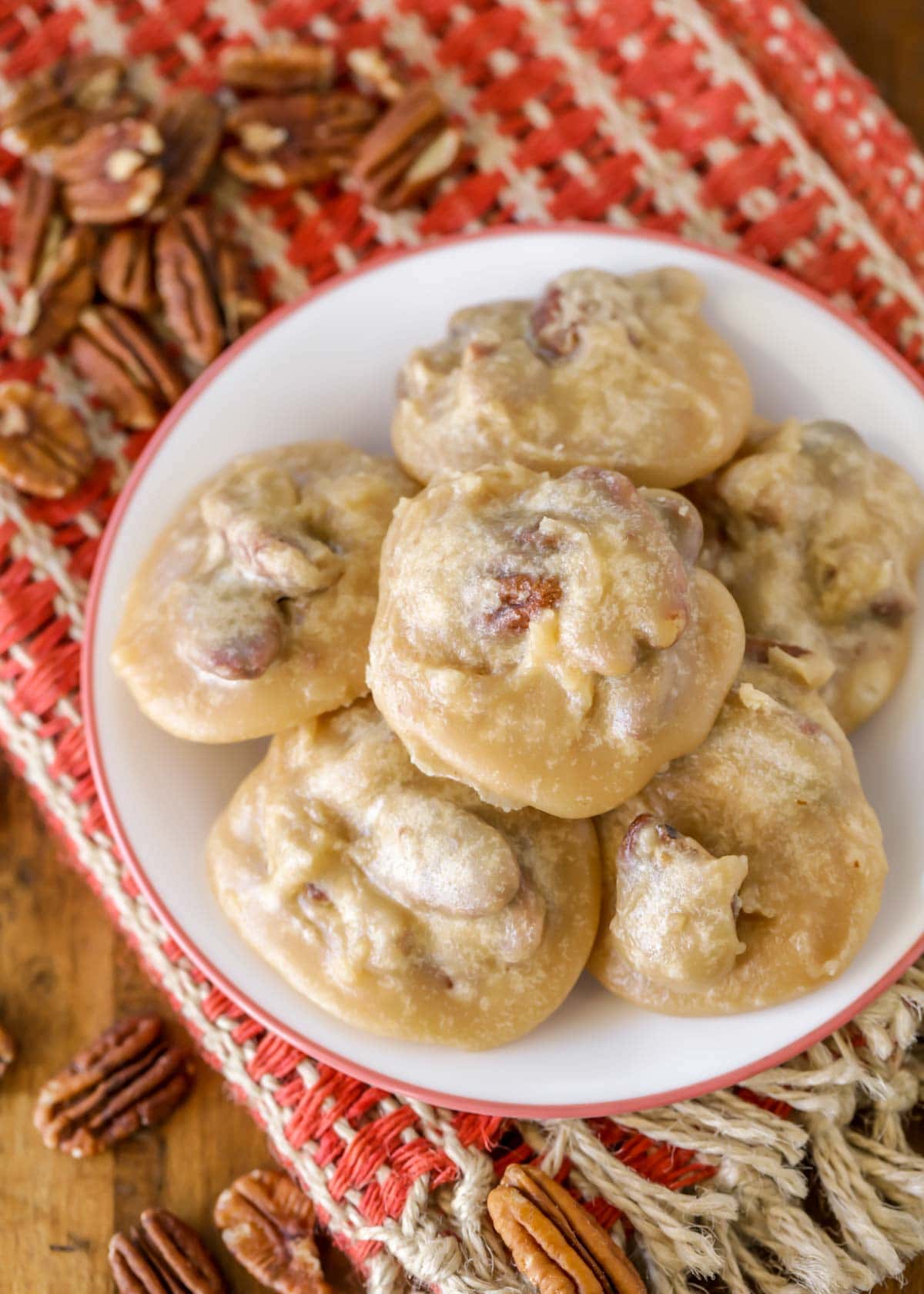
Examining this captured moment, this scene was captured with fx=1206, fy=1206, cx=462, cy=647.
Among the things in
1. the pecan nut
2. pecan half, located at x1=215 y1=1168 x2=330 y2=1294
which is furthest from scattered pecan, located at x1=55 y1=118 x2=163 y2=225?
pecan half, located at x1=215 y1=1168 x2=330 y2=1294

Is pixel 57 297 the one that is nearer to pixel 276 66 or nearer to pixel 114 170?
pixel 114 170

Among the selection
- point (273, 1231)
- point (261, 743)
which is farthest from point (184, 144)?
point (273, 1231)

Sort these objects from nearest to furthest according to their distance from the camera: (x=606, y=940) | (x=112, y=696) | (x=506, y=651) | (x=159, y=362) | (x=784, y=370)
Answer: (x=506, y=651)
(x=606, y=940)
(x=112, y=696)
(x=784, y=370)
(x=159, y=362)

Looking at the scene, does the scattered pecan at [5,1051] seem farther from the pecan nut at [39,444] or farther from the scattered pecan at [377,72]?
the scattered pecan at [377,72]

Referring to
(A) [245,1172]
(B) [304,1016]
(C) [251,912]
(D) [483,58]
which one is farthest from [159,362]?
(A) [245,1172]

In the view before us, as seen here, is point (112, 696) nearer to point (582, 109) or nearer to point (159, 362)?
point (159, 362)

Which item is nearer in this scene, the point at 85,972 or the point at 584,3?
the point at 85,972

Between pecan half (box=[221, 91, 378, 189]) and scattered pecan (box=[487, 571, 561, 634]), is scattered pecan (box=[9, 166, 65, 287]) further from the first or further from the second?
scattered pecan (box=[487, 571, 561, 634])
